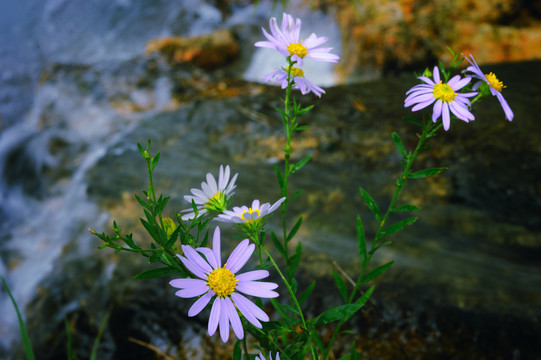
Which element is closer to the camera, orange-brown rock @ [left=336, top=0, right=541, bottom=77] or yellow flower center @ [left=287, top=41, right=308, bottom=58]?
yellow flower center @ [left=287, top=41, right=308, bottom=58]

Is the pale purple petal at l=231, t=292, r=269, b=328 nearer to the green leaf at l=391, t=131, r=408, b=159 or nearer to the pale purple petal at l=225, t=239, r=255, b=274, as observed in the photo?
the pale purple petal at l=225, t=239, r=255, b=274

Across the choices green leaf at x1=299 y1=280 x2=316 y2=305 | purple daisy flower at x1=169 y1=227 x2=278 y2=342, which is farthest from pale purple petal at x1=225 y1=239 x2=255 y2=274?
green leaf at x1=299 y1=280 x2=316 y2=305

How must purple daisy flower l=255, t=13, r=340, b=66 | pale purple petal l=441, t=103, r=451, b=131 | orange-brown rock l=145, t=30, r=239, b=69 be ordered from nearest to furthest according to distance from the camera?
pale purple petal l=441, t=103, r=451, b=131 → purple daisy flower l=255, t=13, r=340, b=66 → orange-brown rock l=145, t=30, r=239, b=69

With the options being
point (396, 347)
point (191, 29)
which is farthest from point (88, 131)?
point (396, 347)

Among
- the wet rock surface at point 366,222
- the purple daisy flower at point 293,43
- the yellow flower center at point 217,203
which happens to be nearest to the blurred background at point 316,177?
the wet rock surface at point 366,222

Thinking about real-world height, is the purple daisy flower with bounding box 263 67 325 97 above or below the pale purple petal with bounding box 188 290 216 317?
above

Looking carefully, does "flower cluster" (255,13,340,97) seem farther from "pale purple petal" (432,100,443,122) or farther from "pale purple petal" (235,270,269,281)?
"pale purple petal" (235,270,269,281)

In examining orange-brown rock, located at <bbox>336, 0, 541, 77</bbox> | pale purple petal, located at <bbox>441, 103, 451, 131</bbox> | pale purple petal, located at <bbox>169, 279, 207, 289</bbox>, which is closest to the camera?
pale purple petal, located at <bbox>169, 279, 207, 289</bbox>

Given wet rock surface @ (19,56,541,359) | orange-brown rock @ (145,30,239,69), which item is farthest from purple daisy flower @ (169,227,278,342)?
orange-brown rock @ (145,30,239,69)

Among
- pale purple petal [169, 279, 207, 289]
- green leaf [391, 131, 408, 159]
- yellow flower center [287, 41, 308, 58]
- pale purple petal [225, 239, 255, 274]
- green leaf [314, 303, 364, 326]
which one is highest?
yellow flower center [287, 41, 308, 58]
